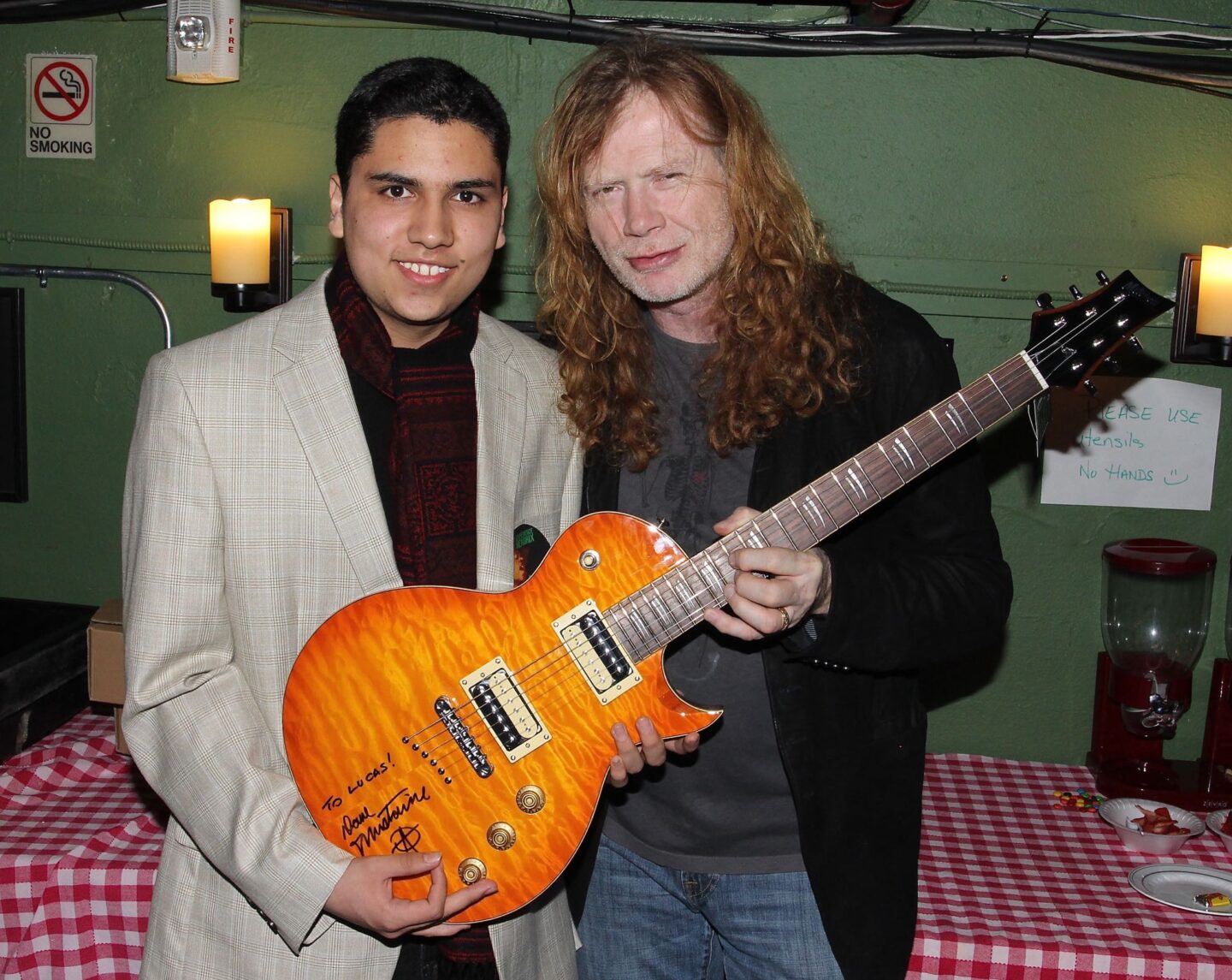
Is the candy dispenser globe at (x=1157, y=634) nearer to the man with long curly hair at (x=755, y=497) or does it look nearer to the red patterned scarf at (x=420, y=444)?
the man with long curly hair at (x=755, y=497)

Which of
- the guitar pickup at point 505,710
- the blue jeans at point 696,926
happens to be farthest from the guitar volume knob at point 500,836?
the blue jeans at point 696,926

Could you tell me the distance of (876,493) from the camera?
1.80 metres

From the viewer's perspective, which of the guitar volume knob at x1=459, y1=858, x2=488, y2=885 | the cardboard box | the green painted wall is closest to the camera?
the guitar volume knob at x1=459, y1=858, x2=488, y2=885

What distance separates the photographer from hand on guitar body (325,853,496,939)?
1616 millimetres

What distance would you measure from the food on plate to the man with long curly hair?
1086 mm

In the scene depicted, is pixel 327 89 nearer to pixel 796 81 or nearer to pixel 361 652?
pixel 796 81

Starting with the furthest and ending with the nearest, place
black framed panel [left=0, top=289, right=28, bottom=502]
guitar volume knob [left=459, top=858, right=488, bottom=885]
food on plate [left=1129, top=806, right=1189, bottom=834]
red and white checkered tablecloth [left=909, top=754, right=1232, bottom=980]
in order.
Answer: black framed panel [left=0, top=289, right=28, bottom=502] < food on plate [left=1129, top=806, right=1189, bottom=834] < red and white checkered tablecloth [left=909, top=754, right=1232, bottom=980] < guitar volume knob [left=459, top=858, right=488, bottom=885]

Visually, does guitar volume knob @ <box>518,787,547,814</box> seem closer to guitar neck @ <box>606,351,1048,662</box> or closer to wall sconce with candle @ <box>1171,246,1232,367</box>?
guitar neck @ <box>606,351,1048,662</box>

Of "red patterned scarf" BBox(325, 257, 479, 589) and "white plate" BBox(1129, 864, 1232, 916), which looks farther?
"white plate" BBox(1129, 864, 1232, 916)

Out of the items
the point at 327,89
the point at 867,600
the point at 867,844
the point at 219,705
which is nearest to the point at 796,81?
the point at 327,89

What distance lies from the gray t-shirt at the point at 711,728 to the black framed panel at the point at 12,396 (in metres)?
2.38

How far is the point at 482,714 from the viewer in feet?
5.77

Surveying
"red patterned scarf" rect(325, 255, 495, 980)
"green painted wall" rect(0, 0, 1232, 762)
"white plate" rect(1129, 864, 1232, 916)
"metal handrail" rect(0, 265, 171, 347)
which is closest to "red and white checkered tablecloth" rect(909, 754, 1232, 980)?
"white plate" rect(1129, 864, 1232, 916)

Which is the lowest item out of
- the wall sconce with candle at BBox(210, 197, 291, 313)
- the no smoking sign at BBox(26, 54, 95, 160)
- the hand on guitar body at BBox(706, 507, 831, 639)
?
the hand on guitar body at BBox(706, 507, 831, 639)
